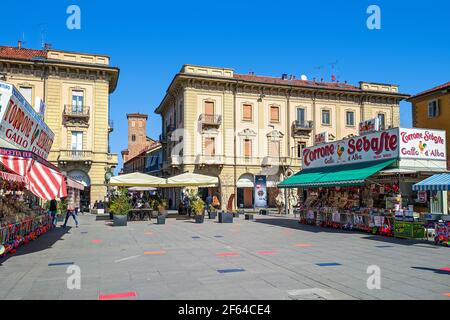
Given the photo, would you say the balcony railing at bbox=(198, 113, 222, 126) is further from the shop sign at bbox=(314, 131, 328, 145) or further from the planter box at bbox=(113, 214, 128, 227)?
the planter box at bbox=(113, 214, 128, 227)

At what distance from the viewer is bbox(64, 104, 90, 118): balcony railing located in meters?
34.5

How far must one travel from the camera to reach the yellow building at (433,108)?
1098 inches

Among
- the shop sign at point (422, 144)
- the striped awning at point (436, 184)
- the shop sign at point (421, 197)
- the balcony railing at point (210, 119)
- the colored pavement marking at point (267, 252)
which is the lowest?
the colored pavement marking at point (267, 252)

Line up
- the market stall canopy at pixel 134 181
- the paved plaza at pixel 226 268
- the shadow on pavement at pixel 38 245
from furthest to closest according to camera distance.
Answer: the market stall canopy at pixel 134 181
the shadow on pavement at pixel 38 245
the paved plaza at pixel 226 268

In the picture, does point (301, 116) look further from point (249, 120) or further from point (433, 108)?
point (433, 108)

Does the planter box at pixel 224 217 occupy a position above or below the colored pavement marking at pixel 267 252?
above

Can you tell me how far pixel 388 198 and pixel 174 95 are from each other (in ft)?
103

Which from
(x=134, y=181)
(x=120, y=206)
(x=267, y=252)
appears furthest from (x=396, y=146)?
(x=134, y=181)

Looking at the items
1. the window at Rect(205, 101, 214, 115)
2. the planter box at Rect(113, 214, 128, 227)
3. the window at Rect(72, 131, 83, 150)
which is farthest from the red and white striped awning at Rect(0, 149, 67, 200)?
the window at Rect(205, 101, 214, 115)

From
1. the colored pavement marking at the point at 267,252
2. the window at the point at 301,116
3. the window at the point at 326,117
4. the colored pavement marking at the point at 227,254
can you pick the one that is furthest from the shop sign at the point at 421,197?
the window at the point at 326,117

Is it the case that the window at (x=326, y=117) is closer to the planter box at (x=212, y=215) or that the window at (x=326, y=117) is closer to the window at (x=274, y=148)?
the window at (x=274, y=148)

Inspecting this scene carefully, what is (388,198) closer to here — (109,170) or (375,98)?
(109,170)

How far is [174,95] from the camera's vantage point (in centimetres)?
4331

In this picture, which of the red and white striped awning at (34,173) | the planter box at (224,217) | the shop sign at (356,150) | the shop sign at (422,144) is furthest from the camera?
the planter box at (224,217)
